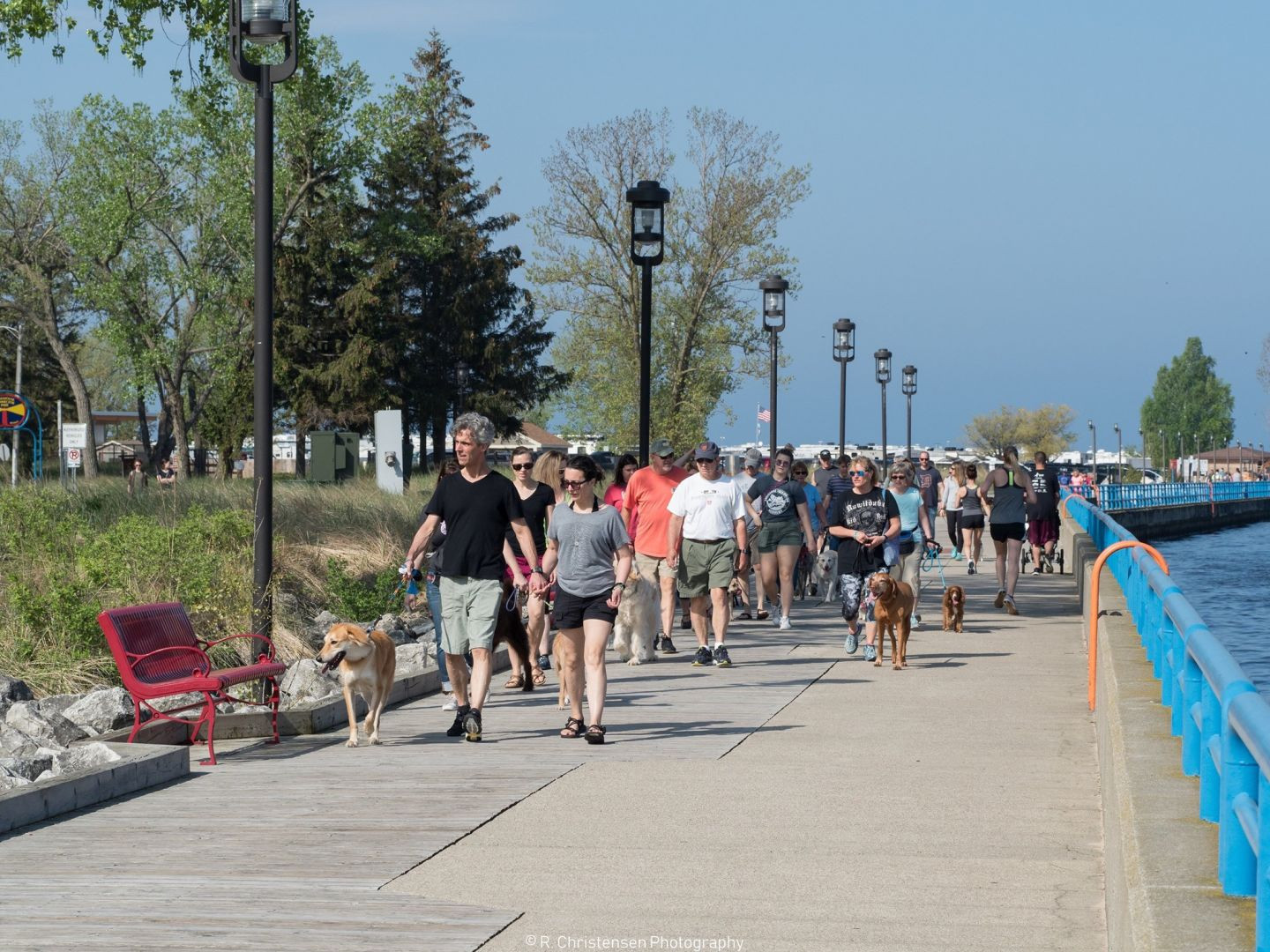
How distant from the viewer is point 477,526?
34.9 feet

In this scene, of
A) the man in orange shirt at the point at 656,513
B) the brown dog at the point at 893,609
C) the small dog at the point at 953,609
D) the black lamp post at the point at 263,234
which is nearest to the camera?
the black lamp post at the point at 263,234

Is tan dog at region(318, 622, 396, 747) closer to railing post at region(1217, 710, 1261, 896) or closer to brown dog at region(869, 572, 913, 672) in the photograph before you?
brown dog at region(869, 572, 913, 672)

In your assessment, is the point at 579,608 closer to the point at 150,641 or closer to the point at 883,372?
the point at 150,641

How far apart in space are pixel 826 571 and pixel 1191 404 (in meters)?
177

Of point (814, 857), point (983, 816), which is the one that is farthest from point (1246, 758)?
point (983, 816)

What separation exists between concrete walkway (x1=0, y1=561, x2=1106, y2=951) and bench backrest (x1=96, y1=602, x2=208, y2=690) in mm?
779

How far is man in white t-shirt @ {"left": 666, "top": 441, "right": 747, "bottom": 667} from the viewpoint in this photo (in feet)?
48.9

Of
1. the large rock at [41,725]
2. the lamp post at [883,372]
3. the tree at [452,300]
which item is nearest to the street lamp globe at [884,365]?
the lamp post at [883,372]

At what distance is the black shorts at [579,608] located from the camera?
10555mm

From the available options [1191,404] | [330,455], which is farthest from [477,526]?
[1191,404]

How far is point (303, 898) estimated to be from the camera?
6.62 metres

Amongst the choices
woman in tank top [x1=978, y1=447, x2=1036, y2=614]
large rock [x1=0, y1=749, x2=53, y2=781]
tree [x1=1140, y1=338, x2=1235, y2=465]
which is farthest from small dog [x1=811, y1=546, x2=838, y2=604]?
tree [x1=1140, y1=338, x2=1235, y2=465]

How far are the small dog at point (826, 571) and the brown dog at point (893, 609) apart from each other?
279 inches

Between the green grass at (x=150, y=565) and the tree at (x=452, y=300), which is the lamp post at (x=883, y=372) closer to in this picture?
the tree at (x=452, y=300)
